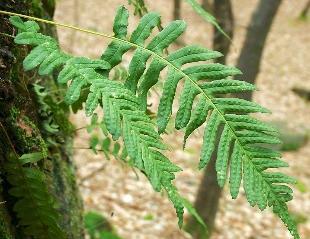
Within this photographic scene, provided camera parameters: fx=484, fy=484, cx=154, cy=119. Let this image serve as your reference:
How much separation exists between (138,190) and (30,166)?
4.81m

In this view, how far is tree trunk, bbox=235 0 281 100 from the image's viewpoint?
4.82 metres

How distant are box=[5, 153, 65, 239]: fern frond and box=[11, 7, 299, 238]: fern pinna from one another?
1.12 ft

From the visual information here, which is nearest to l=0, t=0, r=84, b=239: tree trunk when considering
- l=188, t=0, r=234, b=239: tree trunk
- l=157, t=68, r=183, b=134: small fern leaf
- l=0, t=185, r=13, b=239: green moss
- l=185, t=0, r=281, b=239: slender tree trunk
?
l=0, t=185, r=13, b=239: green moss

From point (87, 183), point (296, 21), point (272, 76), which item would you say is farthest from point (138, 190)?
point (296, 21)

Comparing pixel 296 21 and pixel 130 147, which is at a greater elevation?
pixel 296 21

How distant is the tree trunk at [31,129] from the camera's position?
1479 millimetres

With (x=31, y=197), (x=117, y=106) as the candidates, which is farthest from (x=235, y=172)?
(x=31, y=197)

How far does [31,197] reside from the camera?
56.6 inches

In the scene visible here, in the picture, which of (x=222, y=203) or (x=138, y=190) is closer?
(x=138, y=190)

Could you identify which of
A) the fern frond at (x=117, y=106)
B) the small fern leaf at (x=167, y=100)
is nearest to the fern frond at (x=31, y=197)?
the fern frond at (x=117, y=106)

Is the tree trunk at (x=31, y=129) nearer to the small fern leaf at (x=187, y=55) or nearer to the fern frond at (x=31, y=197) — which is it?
the fern frond at (x=31, y=197)

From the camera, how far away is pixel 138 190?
6277mm

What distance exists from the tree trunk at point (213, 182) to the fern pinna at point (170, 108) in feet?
13.2

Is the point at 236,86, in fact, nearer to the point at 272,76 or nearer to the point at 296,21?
the point at 272,76
